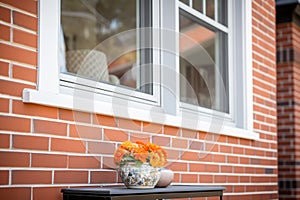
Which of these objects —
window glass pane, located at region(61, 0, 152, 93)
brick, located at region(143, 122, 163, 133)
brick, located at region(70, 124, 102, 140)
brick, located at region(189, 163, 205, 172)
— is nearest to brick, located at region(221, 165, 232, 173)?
brick, located at region(189, 163, 205, 172)

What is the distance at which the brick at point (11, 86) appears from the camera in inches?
85.2

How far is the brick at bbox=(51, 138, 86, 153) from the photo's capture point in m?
2.40

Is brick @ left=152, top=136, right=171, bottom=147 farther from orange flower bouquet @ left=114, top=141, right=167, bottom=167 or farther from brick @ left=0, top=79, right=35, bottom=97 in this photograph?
brick @ left=0, top=79, right=35, bottom=97

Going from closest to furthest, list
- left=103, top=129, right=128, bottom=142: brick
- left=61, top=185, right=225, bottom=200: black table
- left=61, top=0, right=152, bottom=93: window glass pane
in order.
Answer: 1. left=61, top=185, right=225, bottom=200: black table
2. left=103, top=129, right=128, bottom=142: brick
3. left=61, top=0, right=152, bottom=93: window glass pane

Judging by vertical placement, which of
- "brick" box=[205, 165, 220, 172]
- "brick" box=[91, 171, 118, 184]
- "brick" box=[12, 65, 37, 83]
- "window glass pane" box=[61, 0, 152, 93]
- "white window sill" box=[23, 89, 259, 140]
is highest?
"window glass pane" box=[61, 0, 152, 93]

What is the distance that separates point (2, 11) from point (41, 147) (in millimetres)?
562

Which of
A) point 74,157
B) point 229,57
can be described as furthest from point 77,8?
point 74,157

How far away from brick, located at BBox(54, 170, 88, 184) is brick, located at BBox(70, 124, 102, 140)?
16cm

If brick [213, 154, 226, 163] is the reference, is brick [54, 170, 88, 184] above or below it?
below

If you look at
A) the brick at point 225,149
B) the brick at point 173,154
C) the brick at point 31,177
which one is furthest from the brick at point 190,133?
the brick at point 31,177

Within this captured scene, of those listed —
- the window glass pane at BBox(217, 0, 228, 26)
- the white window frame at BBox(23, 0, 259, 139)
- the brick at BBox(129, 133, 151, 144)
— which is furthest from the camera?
the window glass pane at BBox(217, 0, 228, 26)

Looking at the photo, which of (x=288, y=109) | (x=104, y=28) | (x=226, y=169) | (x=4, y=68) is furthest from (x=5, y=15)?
(x=104, y=28)

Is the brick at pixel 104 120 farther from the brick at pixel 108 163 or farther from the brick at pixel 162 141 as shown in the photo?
the brick at pixel 162 141

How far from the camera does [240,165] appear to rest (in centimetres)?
407
